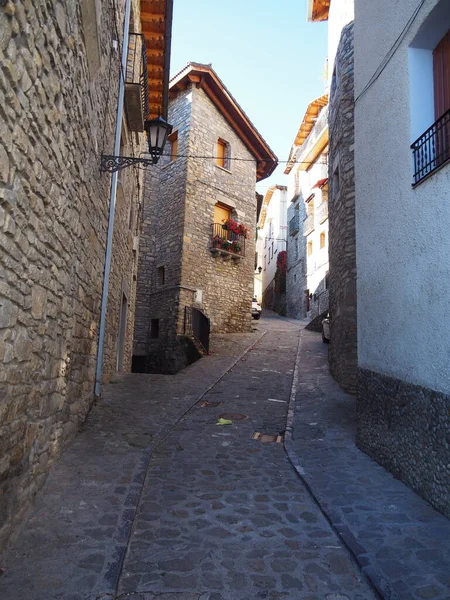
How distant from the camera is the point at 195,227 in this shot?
15.5 metres

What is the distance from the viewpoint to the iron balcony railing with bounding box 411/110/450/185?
12.8 ft

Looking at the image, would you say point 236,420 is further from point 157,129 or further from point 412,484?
point 157,129

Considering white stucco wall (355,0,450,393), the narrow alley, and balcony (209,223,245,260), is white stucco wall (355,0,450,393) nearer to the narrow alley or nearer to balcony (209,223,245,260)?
the narrow alley

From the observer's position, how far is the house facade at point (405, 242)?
3.71 metres

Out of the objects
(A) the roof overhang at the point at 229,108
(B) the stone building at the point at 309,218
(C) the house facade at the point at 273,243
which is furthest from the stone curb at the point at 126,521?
(C) the house facade at the point at 273,243

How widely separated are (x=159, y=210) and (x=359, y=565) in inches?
599

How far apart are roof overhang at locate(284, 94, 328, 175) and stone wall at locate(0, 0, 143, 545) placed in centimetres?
1616

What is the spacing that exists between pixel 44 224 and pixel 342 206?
6.50 m

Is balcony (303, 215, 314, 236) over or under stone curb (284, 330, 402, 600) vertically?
over

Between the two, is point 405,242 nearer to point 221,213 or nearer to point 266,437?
point 266,437

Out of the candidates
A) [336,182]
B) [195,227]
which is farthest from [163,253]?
[336,182]

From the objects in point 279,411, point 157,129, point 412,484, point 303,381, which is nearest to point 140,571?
point 412,484

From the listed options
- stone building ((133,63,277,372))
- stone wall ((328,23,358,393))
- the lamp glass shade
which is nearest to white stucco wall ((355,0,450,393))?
stone wall ((328,23,358,393))

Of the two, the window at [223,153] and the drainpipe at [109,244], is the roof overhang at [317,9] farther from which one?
the drainpipe at [109,244]
